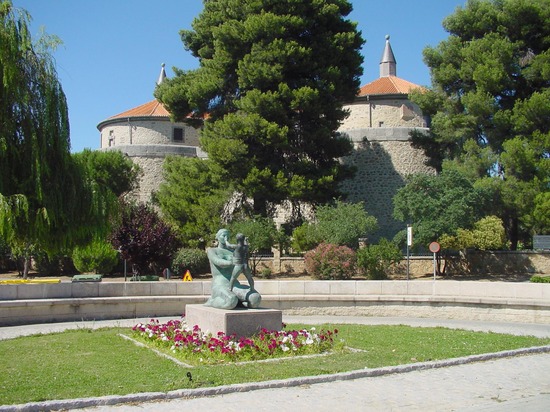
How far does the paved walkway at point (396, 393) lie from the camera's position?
7129 millimetres

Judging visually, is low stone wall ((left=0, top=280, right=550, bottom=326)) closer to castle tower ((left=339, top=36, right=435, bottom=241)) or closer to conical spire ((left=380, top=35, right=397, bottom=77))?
castle tower ((left=339, top=36, right=435, bottom=241))

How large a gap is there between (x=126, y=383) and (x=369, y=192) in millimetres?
32148

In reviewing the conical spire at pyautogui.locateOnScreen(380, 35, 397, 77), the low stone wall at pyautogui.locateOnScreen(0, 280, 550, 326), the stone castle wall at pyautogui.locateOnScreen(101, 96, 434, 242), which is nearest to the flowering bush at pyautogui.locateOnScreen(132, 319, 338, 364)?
the low stone wall at pyautogui.locateOnScreen(0, 280, 550, 326)

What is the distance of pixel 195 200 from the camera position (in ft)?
114

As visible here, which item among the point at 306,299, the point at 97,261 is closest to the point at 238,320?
the point at 306,299

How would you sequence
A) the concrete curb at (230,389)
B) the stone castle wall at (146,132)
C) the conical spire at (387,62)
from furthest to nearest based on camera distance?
the conical spire at (387,62)
the stone castle wall at (146,132)
the concrete curb at (230,389)

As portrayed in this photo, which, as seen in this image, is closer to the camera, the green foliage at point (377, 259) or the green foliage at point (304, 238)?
the green foliage at point (377, 259)

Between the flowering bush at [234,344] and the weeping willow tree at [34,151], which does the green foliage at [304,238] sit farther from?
the flowering bush at [234,344]

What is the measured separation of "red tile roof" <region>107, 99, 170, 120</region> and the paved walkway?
40109 millimetres

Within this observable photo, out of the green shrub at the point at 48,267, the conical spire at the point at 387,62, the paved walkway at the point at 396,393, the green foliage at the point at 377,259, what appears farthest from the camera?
the conical spire at the point at 387,62

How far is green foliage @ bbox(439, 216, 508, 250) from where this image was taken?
94.2ft

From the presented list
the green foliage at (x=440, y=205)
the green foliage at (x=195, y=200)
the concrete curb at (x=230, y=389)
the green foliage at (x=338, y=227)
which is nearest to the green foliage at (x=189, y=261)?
the green foliage at (x=195, y=200)

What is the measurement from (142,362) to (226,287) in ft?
8.75

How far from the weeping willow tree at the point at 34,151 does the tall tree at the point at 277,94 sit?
1519 centimetres
